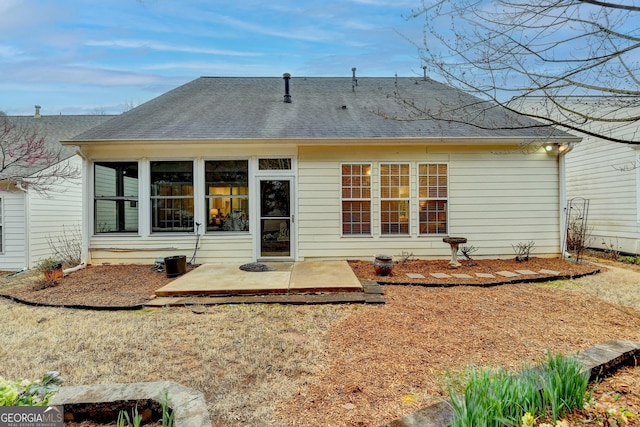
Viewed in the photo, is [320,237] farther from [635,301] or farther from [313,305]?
[635,301]

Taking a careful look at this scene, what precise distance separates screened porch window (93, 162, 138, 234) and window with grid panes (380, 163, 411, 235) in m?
5.80

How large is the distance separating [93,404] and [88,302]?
11.9 ft

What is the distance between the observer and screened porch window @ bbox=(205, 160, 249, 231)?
299 inches

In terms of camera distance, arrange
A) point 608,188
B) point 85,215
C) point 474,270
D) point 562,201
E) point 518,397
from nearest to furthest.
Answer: point 518,397 → point 474,270 → point 85,215 → point 562,201 → point 608,188

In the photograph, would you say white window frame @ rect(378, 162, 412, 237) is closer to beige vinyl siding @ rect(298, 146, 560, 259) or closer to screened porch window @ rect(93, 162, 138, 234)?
beige vinyl siding @ rect(298, 146, 560, 259)

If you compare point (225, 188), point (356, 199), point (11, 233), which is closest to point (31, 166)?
point (11, 233)

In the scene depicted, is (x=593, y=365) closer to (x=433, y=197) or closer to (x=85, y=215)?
(x=433, y=197)

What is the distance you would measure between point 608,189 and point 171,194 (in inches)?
460

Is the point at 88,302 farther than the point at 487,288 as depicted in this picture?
No

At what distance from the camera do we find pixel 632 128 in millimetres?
8406

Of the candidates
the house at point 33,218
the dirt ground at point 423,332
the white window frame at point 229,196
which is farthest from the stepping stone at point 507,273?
the house at point 33,218

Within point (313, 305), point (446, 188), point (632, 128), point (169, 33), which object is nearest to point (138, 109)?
point (169, 33)


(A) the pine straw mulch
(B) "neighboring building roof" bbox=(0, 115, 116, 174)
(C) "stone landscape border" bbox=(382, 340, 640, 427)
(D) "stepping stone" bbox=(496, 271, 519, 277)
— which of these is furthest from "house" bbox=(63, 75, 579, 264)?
(C) "stone landscape border" bbox=(382, 340, 640, 427)

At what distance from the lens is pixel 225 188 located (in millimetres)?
7605
